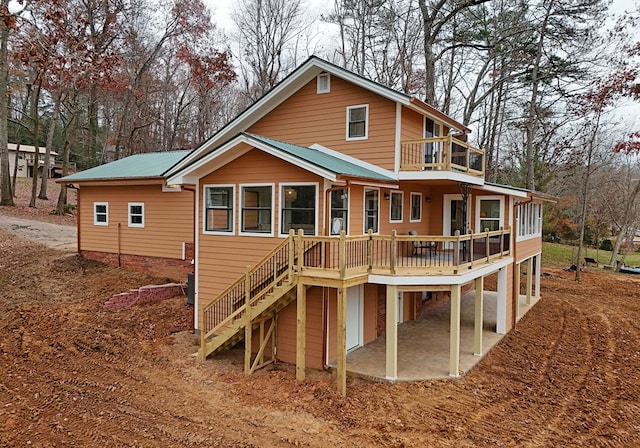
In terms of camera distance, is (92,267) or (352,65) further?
(352,65)

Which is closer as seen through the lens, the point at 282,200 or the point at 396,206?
the point at 282,200

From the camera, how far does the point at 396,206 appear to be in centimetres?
1311

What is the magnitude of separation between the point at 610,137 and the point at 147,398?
32.7m

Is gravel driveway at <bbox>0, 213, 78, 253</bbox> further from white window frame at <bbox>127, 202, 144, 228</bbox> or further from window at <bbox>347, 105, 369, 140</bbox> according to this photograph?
window at <bbox>347, 105, 369, 140</bbox>

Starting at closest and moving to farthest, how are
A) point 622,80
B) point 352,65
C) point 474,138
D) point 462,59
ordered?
point 622,80, point 462,59, point 352,65, point 474,138

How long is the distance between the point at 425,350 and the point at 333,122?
7054mm

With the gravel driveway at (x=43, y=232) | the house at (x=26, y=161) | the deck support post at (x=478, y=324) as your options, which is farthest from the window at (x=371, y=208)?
the house at (x=26, y=161)

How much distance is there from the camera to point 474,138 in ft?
108

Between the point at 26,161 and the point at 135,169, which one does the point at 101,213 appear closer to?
the point at 135,169

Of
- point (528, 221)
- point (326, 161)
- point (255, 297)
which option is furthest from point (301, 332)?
point (528, 221)

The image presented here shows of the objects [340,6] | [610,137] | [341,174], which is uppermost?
[340,6]

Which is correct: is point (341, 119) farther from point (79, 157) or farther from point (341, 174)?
point (79, 157)

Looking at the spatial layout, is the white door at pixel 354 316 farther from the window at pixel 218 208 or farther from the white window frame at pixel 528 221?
the white window frame at pixel 528 221

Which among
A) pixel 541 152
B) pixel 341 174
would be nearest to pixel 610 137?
pixel 541 152
